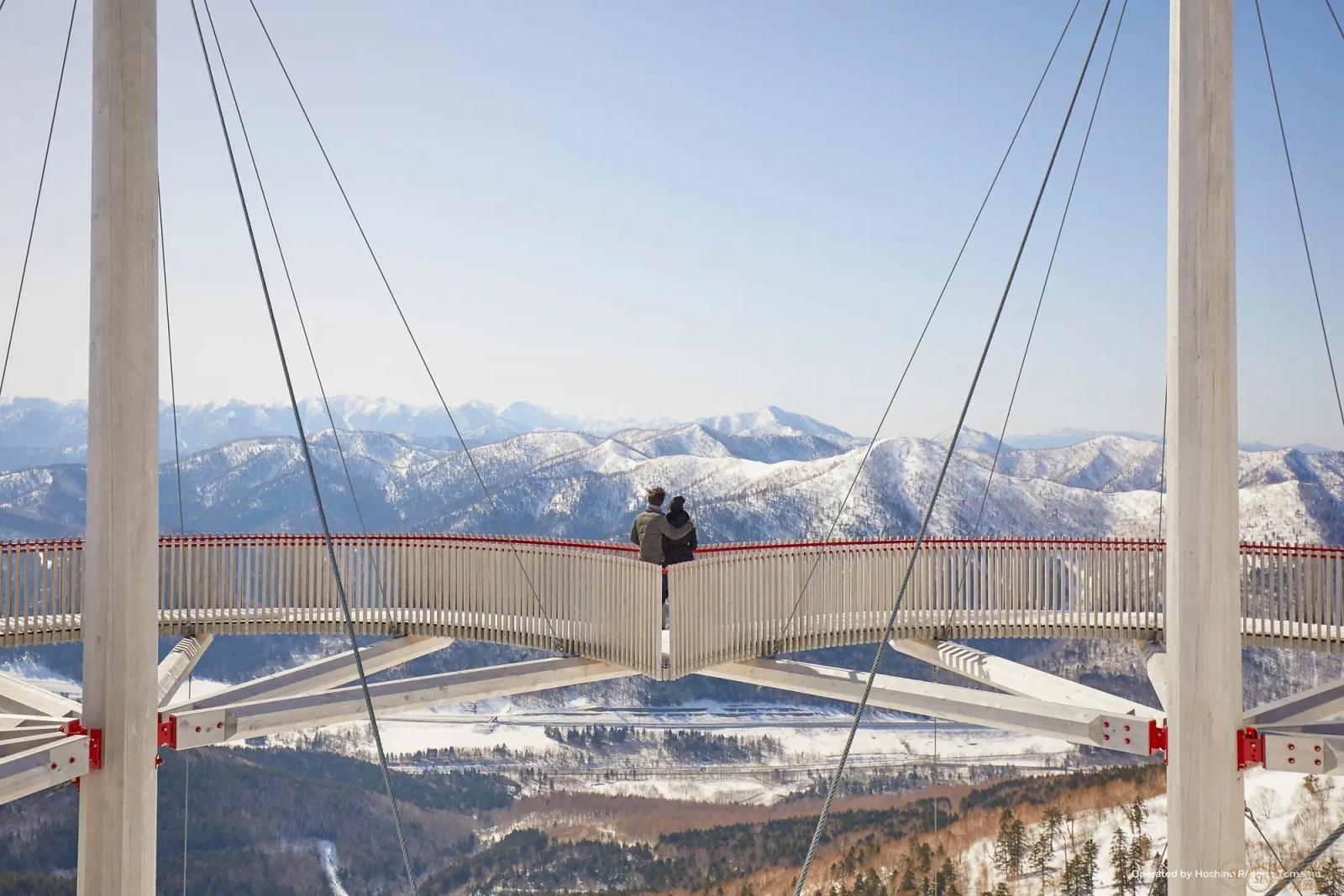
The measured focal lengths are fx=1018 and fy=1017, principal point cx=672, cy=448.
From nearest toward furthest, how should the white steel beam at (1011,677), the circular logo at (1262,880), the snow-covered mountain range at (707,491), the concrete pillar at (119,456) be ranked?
the concrete pillar at (119,456) < the white steel beam at (1011,677) < the circular logo at (1262,880) < the snow-covered mountain range at (707,491)

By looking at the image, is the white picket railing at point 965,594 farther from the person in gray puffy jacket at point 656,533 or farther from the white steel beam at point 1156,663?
the person in gray puffy jacket at point 656,533

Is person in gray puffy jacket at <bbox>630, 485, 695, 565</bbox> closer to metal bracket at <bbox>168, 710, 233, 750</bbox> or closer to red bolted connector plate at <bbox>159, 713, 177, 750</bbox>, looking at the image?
metal bracket at <bbox>168, 710, 233, 750</bbox>

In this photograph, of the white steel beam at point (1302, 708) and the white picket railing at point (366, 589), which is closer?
the white steel beam at point (1302, 708)

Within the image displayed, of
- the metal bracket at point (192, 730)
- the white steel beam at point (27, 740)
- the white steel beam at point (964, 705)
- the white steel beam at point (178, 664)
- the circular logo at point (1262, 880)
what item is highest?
the white steel beam at point (27, 740)

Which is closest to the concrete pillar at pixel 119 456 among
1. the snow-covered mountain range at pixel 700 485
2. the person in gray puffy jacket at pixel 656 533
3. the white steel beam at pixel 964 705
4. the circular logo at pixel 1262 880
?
the person in gray puffy jacket at pixel 656 533

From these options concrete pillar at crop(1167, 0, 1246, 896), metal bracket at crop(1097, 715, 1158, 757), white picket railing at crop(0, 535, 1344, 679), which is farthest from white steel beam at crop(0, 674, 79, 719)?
concrete pillar at crop(1167, 0, 1246, 896)

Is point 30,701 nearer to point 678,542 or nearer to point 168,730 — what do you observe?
point 168,730
